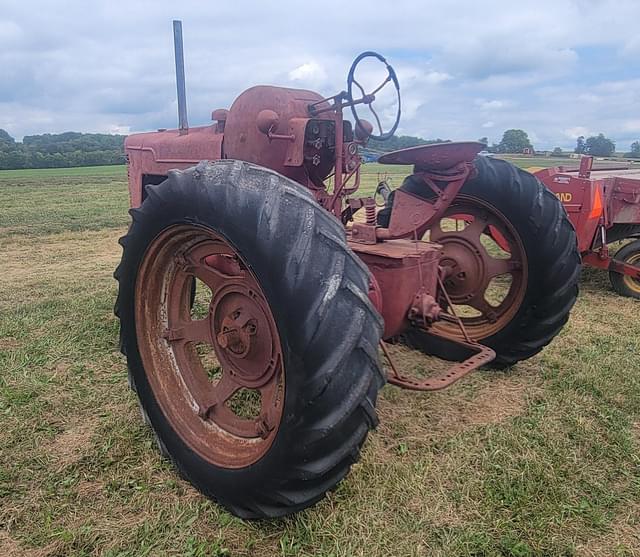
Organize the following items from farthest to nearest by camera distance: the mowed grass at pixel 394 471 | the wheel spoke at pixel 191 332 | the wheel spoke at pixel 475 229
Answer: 1. the wheel spoke at pixel 475 229
2. the wheel spoke at pixel 191 332
3. the mowed grass at pixel 394 471

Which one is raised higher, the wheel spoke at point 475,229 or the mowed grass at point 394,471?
the wheel spoke at point 475,229

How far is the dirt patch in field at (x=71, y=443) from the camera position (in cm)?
293

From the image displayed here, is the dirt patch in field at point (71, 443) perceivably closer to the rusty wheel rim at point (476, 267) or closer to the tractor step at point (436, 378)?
the tractor step at point (436, 378)

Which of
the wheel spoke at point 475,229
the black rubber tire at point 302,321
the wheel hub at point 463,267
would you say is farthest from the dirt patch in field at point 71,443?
the wheel spoke at point 475,229

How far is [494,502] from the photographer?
101 inches

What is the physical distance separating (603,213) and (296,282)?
567cm

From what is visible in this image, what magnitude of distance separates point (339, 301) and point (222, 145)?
2066 mm

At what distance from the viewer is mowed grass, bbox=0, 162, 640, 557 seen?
2350 millimetres

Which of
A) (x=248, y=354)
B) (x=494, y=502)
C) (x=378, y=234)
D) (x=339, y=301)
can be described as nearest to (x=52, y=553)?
(x=248, y=354)

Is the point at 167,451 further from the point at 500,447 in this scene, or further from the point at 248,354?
the point at 500,447

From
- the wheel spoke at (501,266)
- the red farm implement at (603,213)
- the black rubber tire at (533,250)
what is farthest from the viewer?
the red farm implement at (603,213)

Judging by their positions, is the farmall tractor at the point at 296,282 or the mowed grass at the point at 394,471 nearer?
the farmall tractor at the point at 296,282

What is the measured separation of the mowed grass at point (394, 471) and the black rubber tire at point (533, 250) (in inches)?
14.7

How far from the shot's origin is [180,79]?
14.5 ft
